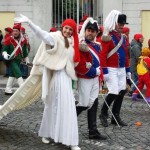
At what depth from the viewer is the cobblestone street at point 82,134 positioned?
6.90 m

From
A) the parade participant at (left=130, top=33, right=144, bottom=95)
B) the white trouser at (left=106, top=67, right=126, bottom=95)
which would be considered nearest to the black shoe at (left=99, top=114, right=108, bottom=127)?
the white trouser at (left=106, top=67, right=126, bottom=95)

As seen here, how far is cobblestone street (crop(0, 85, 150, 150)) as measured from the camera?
22.6 feet

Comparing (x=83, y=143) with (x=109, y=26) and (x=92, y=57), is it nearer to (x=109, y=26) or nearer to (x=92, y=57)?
(x=92, y=57)

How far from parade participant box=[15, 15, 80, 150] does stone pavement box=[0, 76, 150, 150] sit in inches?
14.4

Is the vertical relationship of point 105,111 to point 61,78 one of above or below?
below

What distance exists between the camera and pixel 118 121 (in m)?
8.29

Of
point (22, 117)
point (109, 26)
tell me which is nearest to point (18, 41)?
point (22, 117)

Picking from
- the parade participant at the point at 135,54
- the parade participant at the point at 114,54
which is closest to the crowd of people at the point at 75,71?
the parade participant at the point at 114,54

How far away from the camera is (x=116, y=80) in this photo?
26.3 ft

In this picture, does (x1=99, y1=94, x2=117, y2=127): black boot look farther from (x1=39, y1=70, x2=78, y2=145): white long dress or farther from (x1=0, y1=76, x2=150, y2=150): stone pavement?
(x1=39, y1=70, x2=78, y2=145): white long dress

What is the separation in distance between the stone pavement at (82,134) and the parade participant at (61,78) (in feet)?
1.20

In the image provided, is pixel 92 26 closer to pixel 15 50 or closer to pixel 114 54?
pixel 114 54

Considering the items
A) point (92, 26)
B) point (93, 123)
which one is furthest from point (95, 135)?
point (92, 26)

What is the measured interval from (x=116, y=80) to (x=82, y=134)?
42.9 inches
